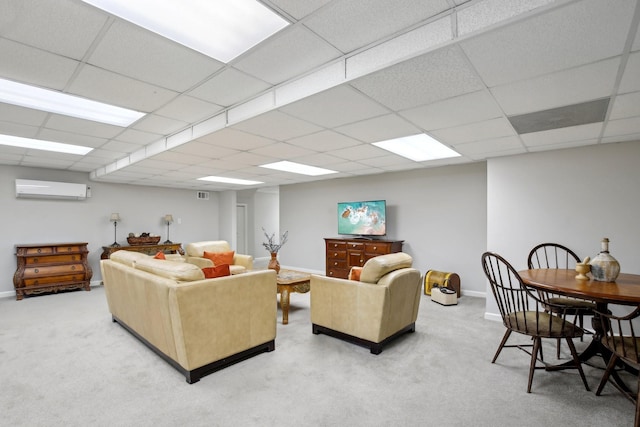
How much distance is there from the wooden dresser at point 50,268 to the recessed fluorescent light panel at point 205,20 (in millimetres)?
5994

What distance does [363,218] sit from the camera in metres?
6.48

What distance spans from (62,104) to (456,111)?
356 centimetres

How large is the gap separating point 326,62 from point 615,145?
382cm

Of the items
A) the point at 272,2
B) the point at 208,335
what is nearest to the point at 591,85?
the point at 272,2

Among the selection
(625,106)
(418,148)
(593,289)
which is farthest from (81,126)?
(625,106)

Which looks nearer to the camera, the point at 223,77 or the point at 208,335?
the point at 223,77

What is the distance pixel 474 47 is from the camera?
169 cm

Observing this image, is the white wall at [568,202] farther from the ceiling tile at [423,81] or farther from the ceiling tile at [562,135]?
the ceiling tile at [423,81]

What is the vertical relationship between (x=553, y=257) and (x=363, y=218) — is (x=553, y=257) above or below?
below

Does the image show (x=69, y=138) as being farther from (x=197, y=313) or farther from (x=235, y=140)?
(x=197, y=313)

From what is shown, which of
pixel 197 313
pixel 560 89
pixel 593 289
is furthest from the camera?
pixel 197 313

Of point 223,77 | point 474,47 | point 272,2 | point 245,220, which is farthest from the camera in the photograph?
point 245,220

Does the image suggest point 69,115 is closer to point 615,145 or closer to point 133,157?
point 133,157

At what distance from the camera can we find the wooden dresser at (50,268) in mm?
5473
